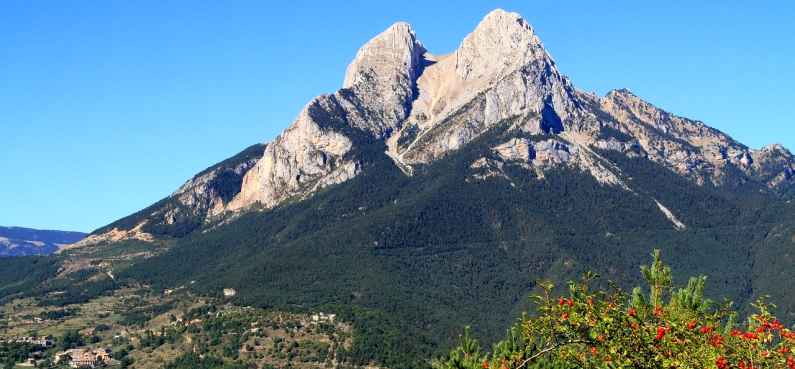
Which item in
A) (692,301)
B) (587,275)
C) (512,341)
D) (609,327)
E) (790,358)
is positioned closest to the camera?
(790,358)

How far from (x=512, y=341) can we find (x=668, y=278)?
70.5 feet

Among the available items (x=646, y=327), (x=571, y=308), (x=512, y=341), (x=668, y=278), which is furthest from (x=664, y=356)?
(x=512, y=341)

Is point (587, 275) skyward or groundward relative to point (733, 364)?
skyward

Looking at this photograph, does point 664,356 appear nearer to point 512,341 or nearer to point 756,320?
point 756,320

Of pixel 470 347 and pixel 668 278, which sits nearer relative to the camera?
pixel 668 278

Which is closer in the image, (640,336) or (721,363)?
(721,363)

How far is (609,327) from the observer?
49156 millimetres

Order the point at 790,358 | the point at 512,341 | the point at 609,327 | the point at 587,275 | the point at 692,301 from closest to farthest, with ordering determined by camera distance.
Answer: the point at 790,358, the point at 609,327, the point at 587,275, the point at 692,301, the point at 512,341

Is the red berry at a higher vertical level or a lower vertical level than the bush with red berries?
lower

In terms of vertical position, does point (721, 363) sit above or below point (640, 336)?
→ below

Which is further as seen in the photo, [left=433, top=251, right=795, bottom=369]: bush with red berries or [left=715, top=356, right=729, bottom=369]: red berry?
[left=433, top=251, right=795, bottom=369]: bush with red berries

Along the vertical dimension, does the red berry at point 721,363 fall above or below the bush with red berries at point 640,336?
below

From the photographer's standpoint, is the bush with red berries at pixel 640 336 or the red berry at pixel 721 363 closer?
the red berry at pixel 721 363

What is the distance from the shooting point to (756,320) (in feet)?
156
